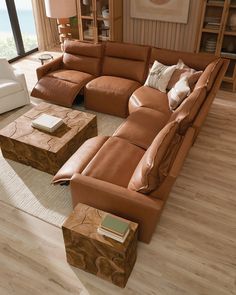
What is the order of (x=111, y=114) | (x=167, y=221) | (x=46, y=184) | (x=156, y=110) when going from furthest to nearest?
(x=111, y=114) → (x=156, y=110) → (x=46, y=184) → (x=167, y=221)

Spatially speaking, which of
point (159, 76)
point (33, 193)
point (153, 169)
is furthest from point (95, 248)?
point (159, 76)

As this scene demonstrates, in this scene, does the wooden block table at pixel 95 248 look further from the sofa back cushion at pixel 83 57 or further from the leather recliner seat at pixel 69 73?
the sofa back cushion at pixel 83 57

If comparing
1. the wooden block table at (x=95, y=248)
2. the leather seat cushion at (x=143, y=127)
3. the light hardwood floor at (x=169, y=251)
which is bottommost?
the light hardwood floor at (x=169, y=251)

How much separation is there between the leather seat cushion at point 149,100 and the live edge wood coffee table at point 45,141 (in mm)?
593

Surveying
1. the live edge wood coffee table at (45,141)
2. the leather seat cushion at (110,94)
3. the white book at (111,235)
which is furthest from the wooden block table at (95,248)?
the leather seat cushion at (110,94)

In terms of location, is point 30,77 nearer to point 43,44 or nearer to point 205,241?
point 43,44

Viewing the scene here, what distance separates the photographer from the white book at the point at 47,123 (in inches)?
118

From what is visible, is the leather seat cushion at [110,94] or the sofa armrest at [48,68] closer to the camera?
the leather seat cushion at [110,94]

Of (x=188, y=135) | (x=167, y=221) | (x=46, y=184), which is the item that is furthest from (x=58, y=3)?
(x=167, y=221)

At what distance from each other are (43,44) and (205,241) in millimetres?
5395

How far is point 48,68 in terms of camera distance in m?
4.18

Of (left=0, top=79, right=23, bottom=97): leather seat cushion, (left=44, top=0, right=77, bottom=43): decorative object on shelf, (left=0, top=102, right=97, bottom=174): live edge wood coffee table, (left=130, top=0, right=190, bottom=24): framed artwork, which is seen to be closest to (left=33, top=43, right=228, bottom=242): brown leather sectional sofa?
(left=0, top=102, right=97, bottom=174): live edge wood coffee table

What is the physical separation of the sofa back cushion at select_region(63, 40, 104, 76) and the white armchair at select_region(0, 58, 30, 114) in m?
0.76

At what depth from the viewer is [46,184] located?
2.86 m
